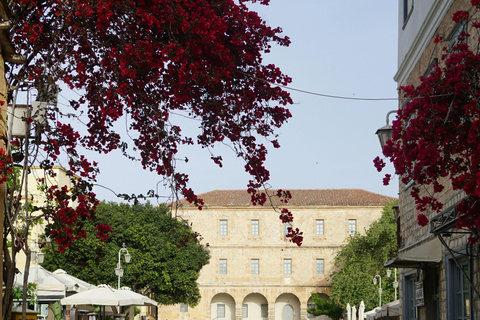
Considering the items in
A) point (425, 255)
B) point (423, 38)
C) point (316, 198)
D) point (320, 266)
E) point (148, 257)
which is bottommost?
point (425, 255)

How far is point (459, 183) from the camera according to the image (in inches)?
198

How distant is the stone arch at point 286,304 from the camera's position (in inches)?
2248

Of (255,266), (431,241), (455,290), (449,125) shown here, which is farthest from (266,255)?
(449,125)

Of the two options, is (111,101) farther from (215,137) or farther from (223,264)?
(223,264)

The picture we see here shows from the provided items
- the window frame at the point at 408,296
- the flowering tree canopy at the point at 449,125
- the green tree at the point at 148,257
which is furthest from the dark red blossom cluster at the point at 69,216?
the green tree at the point at 148,257

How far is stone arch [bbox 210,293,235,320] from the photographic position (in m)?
57.8

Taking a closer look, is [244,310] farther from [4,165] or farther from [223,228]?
[4,165]

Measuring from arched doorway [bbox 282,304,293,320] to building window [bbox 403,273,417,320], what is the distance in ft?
150

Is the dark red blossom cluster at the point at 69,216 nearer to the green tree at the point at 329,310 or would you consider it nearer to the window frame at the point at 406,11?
the window frame at the point at 406,11

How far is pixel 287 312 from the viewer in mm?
57156

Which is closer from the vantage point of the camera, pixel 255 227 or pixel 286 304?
pixel 286 304

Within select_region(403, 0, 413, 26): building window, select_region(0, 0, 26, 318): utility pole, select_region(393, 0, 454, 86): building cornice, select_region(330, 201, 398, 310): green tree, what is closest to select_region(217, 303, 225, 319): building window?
select_region(330, 201, 398, 310): green tree

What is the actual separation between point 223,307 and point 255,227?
23.1 feet

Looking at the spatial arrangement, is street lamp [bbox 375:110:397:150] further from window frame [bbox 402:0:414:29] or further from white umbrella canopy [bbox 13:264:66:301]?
white umbrella canopy [bbox 13:264:66:301]
